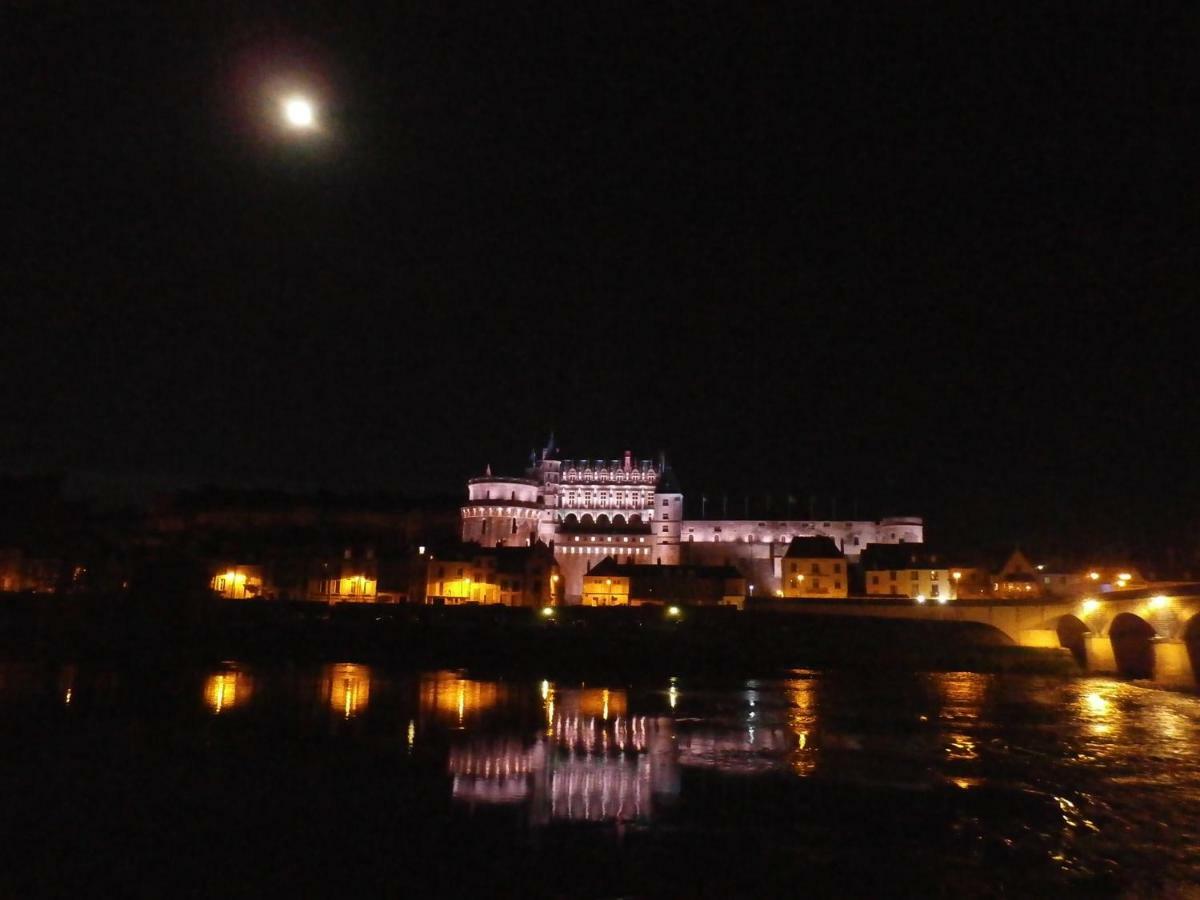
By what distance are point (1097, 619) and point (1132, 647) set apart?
1557 centimetres

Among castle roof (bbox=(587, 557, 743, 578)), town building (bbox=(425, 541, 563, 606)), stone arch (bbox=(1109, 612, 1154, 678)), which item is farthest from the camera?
castle roof (bbox=(587, 557, 743, 578))

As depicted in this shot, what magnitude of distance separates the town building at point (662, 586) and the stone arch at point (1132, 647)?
81.9 ft

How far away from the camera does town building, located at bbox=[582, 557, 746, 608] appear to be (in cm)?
6669

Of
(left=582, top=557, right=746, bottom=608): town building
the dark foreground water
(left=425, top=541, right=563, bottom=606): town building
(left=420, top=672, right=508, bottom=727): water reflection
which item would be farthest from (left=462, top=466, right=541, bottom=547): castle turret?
the dark foreground water

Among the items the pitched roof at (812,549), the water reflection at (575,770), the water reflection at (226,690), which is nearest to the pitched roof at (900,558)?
the pitched roof at (812,549)

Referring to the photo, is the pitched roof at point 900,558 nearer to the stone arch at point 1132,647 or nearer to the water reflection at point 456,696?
the stone arch at point 1132,647

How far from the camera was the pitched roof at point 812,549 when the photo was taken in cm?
7331

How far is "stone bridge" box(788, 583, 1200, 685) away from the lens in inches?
1684

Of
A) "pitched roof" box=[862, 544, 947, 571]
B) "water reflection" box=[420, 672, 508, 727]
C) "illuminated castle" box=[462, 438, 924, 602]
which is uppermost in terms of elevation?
"illuminated castle" box=[462, 438, 924, 602]

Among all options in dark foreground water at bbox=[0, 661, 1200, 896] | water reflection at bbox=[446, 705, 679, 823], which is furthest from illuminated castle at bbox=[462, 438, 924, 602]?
water reflection at bbox=[446, 705, 679, 823]

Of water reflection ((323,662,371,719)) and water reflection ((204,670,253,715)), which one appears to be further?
water reflection ((204,670,253,715))

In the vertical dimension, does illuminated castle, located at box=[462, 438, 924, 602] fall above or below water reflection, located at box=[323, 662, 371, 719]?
above

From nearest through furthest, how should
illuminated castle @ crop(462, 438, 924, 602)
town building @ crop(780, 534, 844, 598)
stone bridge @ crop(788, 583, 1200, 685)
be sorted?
stone bridge @ crop(788, 583, 1200, 685) → town building @ crop(780, 534, 844, 598) → illuminated castle @ crop(462, 438, 924, 602)

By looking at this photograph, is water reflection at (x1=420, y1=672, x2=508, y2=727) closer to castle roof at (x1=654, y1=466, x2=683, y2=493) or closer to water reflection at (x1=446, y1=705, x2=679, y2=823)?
water reflection at (x1=446, y1=705, x2=679, y2=823)
